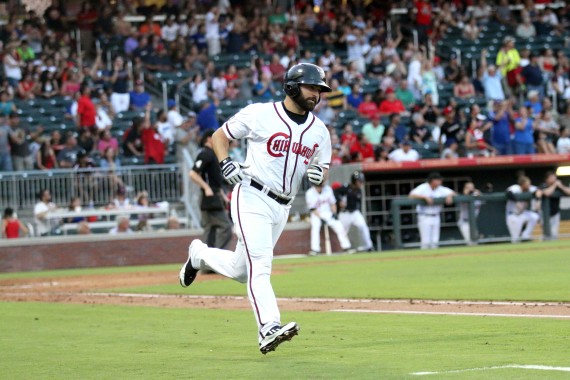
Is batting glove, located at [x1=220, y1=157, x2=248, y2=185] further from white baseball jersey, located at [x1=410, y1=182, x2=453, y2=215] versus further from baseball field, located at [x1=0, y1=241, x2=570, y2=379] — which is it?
white baseball jersey, located at [x1=410, y1=182, x2=453, y2=215]

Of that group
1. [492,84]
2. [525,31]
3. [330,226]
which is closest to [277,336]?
[330,226]

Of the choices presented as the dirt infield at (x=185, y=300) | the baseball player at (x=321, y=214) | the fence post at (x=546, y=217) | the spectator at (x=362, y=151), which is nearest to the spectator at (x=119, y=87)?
the baseball player at (x=321, y=214)

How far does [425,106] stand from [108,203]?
8.68 metres

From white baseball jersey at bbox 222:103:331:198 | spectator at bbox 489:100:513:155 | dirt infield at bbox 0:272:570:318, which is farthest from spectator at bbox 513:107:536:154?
white baseball jersey at bbox 222:103:331:198

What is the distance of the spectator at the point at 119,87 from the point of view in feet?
86.3

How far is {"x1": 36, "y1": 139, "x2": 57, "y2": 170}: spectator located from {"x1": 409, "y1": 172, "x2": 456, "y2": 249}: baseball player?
756cm

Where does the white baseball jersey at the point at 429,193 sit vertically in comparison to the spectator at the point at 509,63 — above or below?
below

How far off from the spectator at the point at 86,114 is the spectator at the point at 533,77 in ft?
39.6

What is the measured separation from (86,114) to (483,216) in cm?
900

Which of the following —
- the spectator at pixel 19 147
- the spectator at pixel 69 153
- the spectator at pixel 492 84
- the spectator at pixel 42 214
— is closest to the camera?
the spectator at pixel 42 214

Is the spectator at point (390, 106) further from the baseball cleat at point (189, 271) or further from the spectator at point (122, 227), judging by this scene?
the baseball cleat at point (189, 271)

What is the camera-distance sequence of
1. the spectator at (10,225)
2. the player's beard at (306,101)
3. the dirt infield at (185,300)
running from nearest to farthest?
the player's beard at (306,101) → the dirt infield at (185,300) → the spectator at (10,225)

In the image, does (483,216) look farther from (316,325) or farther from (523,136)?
(316,325)

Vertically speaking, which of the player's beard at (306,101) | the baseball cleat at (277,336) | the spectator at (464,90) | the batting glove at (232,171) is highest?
the player's beard at (306,101)
